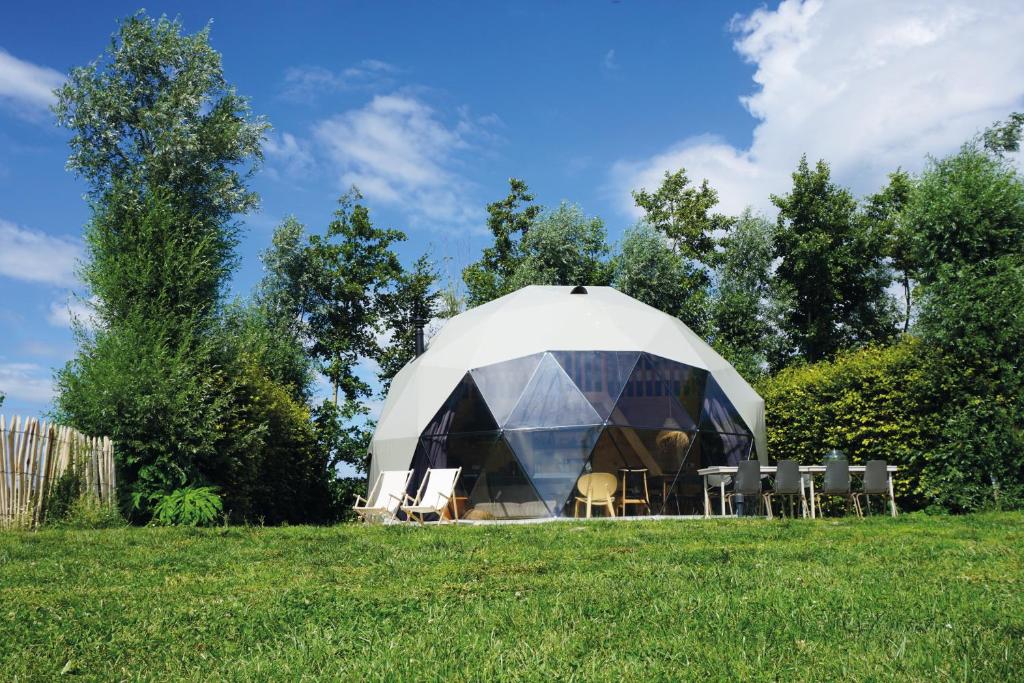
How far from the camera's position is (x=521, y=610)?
4.92 m

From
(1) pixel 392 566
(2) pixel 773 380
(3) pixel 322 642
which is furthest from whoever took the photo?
(2) pixel 773 380

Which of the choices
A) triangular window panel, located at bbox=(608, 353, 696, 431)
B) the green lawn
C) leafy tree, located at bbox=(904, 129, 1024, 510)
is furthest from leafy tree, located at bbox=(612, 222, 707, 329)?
the green lawn

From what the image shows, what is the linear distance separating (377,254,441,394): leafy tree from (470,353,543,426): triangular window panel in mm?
11536

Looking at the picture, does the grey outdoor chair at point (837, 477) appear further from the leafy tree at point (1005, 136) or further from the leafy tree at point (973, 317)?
the leafy tree at point (1005, 136)

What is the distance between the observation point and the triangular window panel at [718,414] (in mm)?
16750

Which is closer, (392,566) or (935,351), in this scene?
(392,566)

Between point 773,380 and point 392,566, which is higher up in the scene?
point 773,380

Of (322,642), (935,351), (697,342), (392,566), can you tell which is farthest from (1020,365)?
(322,642)

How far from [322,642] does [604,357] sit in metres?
12.5

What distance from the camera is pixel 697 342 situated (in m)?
18.8

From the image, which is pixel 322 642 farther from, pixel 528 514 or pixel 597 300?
pixel 597 300

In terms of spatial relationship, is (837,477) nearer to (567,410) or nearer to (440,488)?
(567,410)

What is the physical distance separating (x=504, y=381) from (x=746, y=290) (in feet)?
47.0

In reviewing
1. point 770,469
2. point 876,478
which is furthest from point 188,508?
point 876,478
